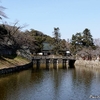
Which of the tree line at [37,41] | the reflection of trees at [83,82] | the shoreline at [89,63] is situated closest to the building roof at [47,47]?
the tree line at [37,41]

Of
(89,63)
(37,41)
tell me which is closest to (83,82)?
(89,63)

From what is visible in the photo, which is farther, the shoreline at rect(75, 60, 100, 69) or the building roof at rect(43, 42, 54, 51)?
the building roof at rect(43, 42, 54, 51)

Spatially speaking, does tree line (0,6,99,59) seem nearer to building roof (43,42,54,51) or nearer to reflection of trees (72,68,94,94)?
building roof (43,42,54,51)

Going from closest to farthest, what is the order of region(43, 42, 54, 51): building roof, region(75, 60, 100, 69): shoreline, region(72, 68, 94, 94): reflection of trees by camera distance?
region(72, 68, 94, 94): reflection of trees → region(75, 60, 100, 69): shoreline → region(43, 42, 54, 51): building roof

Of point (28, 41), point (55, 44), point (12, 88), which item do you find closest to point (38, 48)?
point (55, 44)

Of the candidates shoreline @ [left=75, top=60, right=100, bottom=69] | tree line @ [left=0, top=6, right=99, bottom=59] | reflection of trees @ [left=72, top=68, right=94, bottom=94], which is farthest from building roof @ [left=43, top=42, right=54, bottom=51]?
reflection of trees @ [left=72, top=68, right=94, bottom=94]

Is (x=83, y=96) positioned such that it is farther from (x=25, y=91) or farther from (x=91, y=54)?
(x=91, y=54)

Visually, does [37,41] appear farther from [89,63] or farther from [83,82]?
[83,82]

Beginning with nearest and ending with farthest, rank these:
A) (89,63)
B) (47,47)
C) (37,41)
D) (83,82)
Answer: (83,82) < (89,63) < (37,41) < (47,47)

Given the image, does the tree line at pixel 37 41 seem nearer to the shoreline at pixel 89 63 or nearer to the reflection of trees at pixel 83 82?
the shoreline at pixel 89 63

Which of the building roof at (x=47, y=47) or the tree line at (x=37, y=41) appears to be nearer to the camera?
the tree line at (x=37, y=41)

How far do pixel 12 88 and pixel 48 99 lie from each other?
6.28 metres

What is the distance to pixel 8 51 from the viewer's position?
5591 cm

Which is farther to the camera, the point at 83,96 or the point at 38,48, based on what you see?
the point at 38,48
